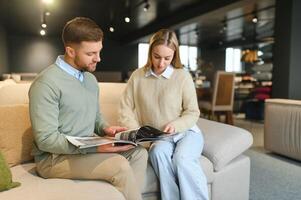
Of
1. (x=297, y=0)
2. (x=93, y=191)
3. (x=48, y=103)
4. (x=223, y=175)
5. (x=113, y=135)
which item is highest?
(x=297, y=0)

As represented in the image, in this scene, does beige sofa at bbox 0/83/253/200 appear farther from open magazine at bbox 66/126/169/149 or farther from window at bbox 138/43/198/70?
window at bbox 138/43/198/70

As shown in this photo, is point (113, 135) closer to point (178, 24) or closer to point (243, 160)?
point (243, 160)

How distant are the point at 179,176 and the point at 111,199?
0.47 m

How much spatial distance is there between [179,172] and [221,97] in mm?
3907

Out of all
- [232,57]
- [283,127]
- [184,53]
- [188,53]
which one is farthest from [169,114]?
[232,57]

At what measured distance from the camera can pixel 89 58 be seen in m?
1.56

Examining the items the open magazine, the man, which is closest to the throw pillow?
the man

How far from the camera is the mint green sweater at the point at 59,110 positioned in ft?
4.72

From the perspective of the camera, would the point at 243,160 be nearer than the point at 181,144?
No

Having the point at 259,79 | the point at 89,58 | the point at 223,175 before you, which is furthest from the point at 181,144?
the point at 259,79

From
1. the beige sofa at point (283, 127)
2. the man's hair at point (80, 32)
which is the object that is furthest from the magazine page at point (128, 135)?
the beige sofa at point (283, 127)

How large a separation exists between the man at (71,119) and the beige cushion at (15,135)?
25 centimetres

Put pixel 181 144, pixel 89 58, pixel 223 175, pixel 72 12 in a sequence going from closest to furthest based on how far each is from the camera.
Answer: pixel 89 58 → pixel 181 144 → pixel 223 175 → pixel 72 12

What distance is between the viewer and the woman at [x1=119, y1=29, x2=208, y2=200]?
1.77 metres
